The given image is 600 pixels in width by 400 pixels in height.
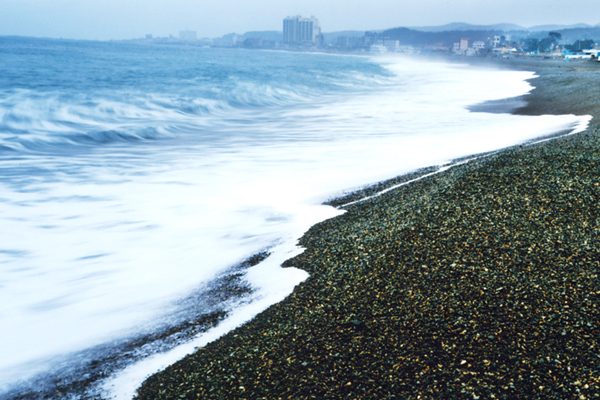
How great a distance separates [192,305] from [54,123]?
50.8ft

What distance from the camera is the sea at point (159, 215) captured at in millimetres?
3545

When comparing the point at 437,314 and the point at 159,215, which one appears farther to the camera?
the point at 159,215

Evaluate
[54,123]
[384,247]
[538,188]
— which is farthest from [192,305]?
[54,123]

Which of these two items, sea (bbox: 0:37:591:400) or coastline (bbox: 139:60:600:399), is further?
sea (bbox: 0:37:591:400)

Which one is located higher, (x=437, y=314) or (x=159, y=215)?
(x=437, y=314)

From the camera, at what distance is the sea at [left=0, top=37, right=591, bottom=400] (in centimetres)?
354

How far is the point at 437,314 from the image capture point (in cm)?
306

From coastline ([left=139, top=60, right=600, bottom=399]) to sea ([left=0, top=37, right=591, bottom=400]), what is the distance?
0.44m

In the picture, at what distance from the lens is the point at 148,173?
9250mm

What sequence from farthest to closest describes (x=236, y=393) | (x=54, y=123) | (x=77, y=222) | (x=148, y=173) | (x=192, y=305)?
(x=54, y=123), (x=148, y=173), (x=77, y=222), (x=192, y=305), (x=236, y=393)

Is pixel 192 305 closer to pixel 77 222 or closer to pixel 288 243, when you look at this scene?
pixel 288 243

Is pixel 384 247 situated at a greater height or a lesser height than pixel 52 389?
greater

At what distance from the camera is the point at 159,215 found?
21.8 feet

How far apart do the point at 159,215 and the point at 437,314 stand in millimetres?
4895
